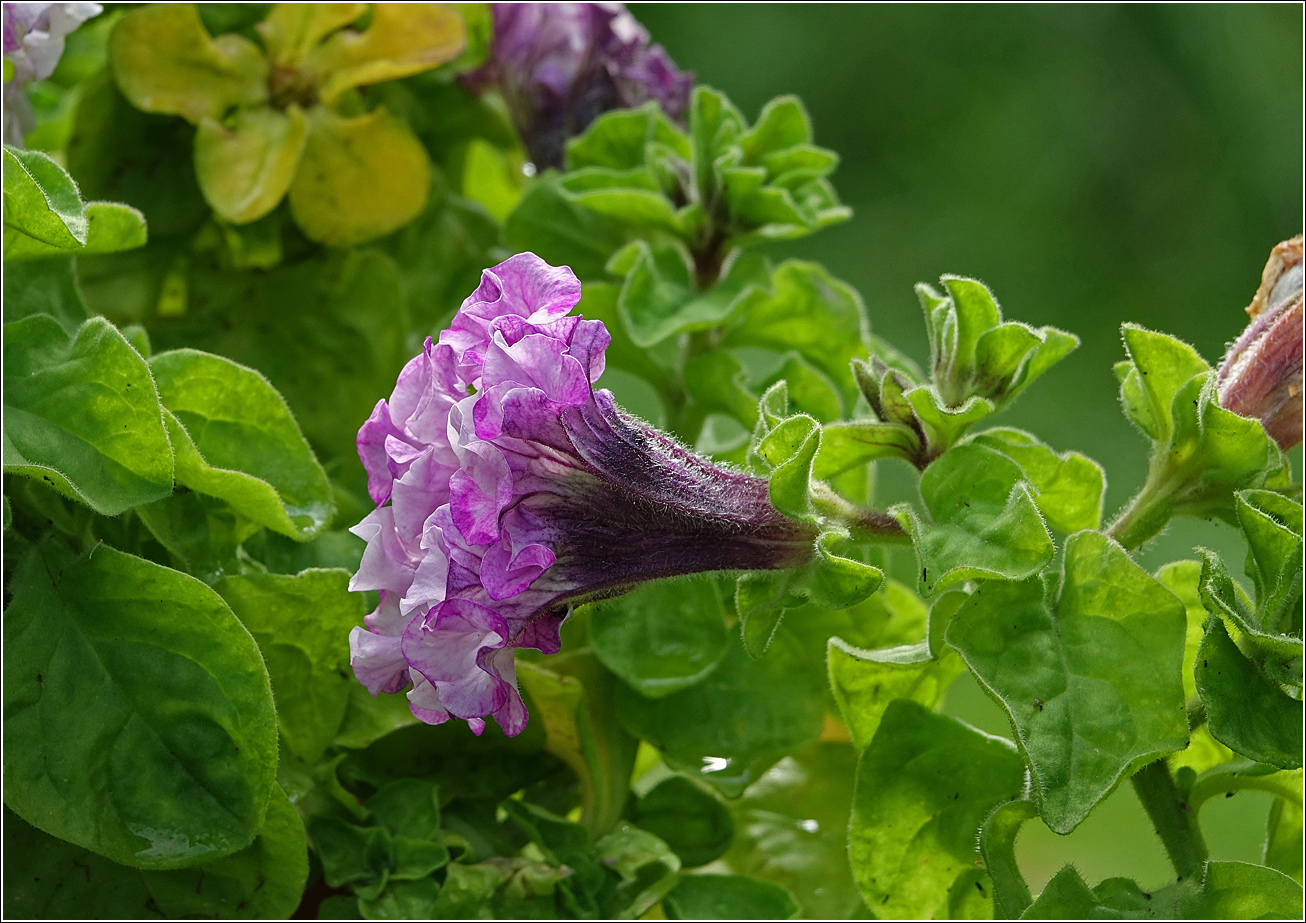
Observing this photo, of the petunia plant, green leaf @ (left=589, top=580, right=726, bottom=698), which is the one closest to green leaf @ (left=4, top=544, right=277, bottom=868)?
the petunia plant

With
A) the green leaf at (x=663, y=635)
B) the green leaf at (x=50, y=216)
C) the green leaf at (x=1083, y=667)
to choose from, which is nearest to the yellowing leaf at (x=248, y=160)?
the green leaf at (x=50, y=216)

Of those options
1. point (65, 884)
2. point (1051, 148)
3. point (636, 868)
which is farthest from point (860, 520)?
point (1051, 148)

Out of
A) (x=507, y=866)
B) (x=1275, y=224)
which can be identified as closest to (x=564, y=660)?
(x=507, y=866)

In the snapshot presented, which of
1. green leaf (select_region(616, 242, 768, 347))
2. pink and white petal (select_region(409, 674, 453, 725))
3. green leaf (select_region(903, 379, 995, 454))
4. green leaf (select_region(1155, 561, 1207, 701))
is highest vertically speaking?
green leaf (select_region(903, 379, 995, 454))

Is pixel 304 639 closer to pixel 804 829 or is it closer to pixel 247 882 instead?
pixel 247 882

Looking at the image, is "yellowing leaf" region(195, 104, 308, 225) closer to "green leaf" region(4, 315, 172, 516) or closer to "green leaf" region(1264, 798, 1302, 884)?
"green leaf" region(4, 315, 172, 516)

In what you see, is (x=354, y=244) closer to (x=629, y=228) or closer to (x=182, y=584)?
(x=629, y=228)
